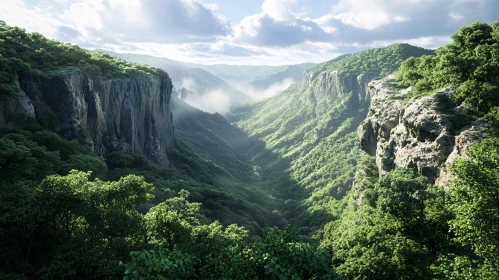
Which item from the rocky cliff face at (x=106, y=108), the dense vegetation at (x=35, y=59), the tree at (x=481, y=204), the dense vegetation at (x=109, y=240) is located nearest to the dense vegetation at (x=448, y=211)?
the tree at (x=481, y=204)

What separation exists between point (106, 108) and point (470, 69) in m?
83.0

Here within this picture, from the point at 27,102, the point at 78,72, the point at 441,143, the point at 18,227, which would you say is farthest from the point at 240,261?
the point at 78,72

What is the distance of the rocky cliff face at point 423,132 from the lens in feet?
122

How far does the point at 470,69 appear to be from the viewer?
4469 cm

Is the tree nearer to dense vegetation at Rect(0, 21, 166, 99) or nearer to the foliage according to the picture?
the foliage

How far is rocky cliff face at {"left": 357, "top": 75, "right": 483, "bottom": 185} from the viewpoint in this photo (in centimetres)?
3709

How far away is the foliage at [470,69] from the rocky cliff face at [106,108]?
2781 inches

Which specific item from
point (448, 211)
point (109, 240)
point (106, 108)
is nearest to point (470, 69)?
point (448, 211)

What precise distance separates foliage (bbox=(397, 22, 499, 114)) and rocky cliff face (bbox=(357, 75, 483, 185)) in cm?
228

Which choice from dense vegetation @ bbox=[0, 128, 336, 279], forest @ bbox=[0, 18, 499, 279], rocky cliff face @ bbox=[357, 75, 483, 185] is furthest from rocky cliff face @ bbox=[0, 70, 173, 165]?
rocky cliff face @ bbox=[357, 75, 483, 185]

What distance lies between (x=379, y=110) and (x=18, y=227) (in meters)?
59.5

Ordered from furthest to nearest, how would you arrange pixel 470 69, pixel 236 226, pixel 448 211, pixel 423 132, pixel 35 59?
pixel 35 59 < pixel 470 69 < pixel 423 132 < pixel 236 226 < pixel 448 211

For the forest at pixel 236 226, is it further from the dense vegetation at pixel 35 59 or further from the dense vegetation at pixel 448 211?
the dense vegetation at pixel 35 59

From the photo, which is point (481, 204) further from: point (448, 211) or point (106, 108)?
point (106, 108)
